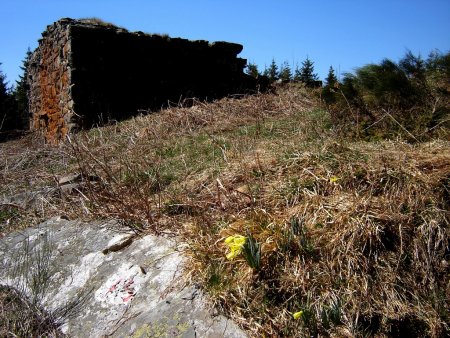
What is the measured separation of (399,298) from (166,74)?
27.0ft

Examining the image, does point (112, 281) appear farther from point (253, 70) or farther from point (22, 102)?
point (22, 102)

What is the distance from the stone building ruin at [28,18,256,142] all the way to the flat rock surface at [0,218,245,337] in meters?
4.72

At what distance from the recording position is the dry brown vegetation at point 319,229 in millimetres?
1937

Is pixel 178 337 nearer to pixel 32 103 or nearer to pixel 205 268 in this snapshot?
pixel 205 268

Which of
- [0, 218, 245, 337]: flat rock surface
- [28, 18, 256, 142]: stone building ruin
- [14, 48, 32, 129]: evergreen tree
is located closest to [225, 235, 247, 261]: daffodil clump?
[0, 218, 245, 337]: flat rock surface

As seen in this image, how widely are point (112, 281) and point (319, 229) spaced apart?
1.28 meters

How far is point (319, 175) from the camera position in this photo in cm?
274

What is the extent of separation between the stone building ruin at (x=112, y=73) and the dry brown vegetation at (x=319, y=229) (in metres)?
5.05

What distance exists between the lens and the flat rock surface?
6.72 ft

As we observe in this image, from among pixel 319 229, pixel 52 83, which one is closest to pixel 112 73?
pixel 52 83

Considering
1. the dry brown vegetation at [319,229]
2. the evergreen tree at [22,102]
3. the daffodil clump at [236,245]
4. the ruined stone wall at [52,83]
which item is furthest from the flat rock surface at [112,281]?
the evergreen tree at [22,102]

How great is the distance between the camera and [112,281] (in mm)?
2525

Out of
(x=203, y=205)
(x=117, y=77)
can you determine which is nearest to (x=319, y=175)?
(x=203, y=205)

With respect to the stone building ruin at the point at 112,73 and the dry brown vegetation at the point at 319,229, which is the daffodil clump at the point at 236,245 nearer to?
the dry brown vegetation at the point at 319,229
